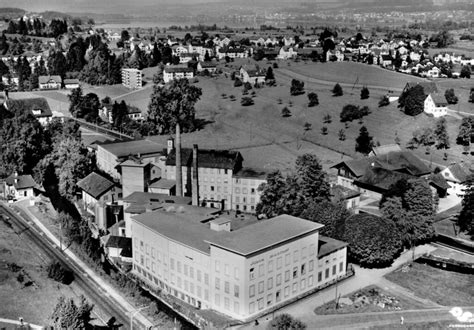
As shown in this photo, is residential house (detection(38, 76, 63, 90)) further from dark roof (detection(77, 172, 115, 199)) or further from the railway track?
the railway track

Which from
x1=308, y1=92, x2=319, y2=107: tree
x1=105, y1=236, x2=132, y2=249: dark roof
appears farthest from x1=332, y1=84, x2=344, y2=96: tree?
x1=105, y1=236, x2=132, y2=249: dark roof

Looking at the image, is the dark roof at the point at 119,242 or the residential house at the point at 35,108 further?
the residential house at the point at 35,108

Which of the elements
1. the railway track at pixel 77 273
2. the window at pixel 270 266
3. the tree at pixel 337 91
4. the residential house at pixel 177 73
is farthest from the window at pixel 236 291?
the residential house at pixel 177 73

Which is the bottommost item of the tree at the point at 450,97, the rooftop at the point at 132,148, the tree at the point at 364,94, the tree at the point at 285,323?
the tree at the point at 285,323

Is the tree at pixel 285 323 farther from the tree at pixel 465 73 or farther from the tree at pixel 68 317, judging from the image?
the tree at pixel 465 73

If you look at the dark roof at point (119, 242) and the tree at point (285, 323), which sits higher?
the tree at point (285, 323)

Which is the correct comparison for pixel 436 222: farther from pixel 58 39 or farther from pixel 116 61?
pixel 58 39

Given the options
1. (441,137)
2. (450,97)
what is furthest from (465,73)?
(441,137)
